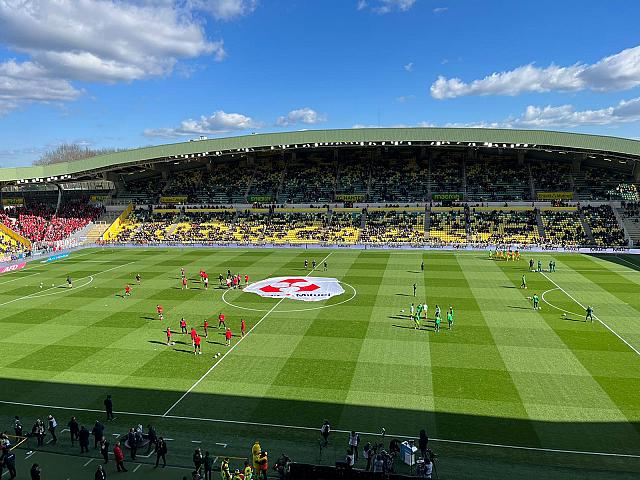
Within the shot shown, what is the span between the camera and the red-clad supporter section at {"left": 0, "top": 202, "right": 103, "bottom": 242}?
6850 cm

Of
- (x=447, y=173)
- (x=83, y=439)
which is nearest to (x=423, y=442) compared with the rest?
(x=83, y=439)

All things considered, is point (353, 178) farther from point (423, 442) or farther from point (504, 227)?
point (423, 442)

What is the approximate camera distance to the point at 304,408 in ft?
60.8

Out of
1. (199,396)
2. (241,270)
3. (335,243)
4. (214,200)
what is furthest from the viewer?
(214,200)

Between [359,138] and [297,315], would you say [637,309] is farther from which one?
[359,138]

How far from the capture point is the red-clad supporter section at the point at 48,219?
68.5m

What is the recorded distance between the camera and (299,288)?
125ft

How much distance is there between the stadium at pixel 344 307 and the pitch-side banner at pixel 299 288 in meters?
0.36

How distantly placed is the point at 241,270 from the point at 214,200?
111 feet

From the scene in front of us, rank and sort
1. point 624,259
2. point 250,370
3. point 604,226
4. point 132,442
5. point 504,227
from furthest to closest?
point 504,227, point 604,226, point 624,259, point 250,370, point 132,442

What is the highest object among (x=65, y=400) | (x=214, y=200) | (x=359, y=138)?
(x=359, y=138)

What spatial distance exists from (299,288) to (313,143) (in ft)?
117

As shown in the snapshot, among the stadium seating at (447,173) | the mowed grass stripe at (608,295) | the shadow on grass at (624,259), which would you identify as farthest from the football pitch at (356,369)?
the stadium seating at (447,173)

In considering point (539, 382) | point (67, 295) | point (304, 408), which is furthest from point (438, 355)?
point (67, 295)
